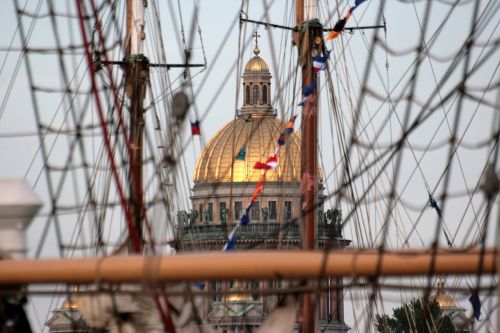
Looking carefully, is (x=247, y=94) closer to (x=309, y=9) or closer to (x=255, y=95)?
(x=255, y=95)

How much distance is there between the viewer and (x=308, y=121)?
110 ft

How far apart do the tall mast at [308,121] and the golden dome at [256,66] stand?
429ft

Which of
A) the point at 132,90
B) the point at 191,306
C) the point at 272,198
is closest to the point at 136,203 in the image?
the point at 191,306

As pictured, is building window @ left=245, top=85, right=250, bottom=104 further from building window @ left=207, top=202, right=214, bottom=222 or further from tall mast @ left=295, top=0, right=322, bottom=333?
tall mast @ left=295, top=0, right=322, bottom=333

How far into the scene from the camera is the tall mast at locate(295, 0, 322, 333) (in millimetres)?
32156

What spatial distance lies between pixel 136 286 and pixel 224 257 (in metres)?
1.73

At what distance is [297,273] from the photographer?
12906 mm

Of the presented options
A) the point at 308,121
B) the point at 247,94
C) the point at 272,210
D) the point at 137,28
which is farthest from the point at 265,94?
the point at 308,121

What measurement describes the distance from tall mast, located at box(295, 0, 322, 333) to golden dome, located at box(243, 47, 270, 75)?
130793 mm

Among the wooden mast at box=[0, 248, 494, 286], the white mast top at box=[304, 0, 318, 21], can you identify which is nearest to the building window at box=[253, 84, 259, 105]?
the white mast top at box=[304, 0, 318, 21]

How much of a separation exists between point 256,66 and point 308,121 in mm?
133555

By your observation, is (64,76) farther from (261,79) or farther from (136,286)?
(261,79)

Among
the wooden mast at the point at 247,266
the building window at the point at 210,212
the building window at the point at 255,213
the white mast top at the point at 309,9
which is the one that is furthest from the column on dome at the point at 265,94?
the wooden mast at the point at 247,266

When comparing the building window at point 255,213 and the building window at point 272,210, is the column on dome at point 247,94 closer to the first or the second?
the building window at point 255,213
